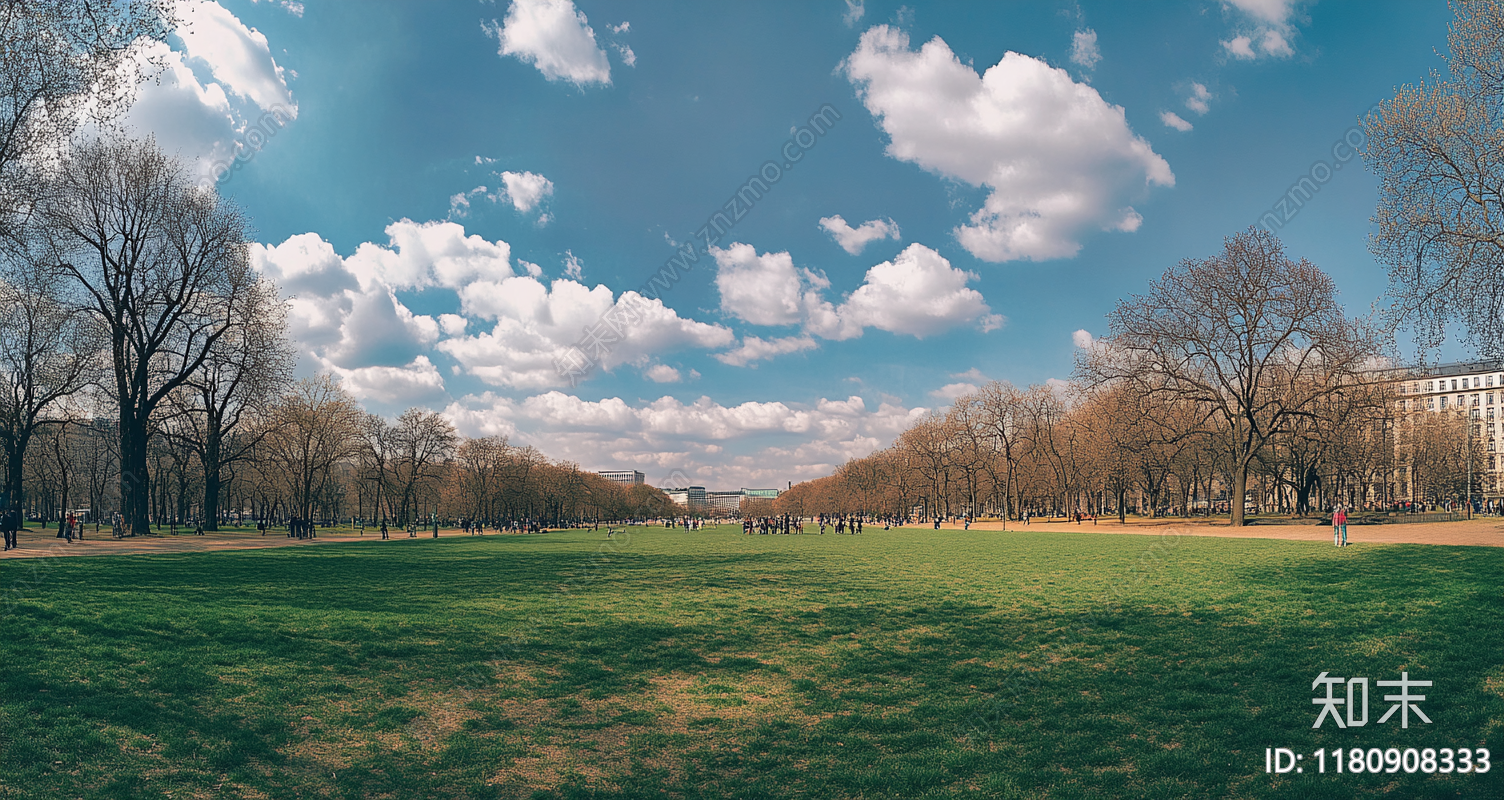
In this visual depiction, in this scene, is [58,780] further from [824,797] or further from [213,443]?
[213,443]

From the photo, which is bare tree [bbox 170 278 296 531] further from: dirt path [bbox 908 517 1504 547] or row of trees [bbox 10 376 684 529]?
dirt path [bbox 908 517 1504 547]

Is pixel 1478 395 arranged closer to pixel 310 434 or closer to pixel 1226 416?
pixel 1226 416

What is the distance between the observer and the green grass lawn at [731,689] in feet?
25.4

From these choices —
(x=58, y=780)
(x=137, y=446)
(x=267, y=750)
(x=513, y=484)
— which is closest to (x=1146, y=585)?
(x=267, y=750)

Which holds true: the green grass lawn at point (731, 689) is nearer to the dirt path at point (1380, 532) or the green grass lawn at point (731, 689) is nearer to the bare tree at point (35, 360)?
the dirt path at point (1380, 532)

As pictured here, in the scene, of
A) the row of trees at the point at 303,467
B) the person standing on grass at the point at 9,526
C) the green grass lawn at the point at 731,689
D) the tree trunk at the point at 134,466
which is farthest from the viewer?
the row of trees at the point at 303,467

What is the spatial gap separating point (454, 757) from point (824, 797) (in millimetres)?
4286

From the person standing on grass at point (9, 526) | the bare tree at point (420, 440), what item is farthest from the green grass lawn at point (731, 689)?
the bare tree at point (420, 440)

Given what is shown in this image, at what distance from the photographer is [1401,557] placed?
23.9 meters

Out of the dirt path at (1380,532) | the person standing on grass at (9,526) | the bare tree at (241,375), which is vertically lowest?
the dirt path at (1380,532)

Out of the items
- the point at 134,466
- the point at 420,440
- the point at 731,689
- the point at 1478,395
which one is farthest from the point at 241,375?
the point at 1478,395

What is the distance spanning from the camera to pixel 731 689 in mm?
11078

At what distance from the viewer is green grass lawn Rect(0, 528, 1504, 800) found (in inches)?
305

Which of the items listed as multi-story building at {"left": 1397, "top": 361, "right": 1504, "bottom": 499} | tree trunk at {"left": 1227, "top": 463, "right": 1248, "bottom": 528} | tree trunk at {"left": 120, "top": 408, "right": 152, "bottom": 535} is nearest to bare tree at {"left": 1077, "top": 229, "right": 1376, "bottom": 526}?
tree trunk at {"left": 1227, "top": 463, "right": 1248, "bottom": 528}
